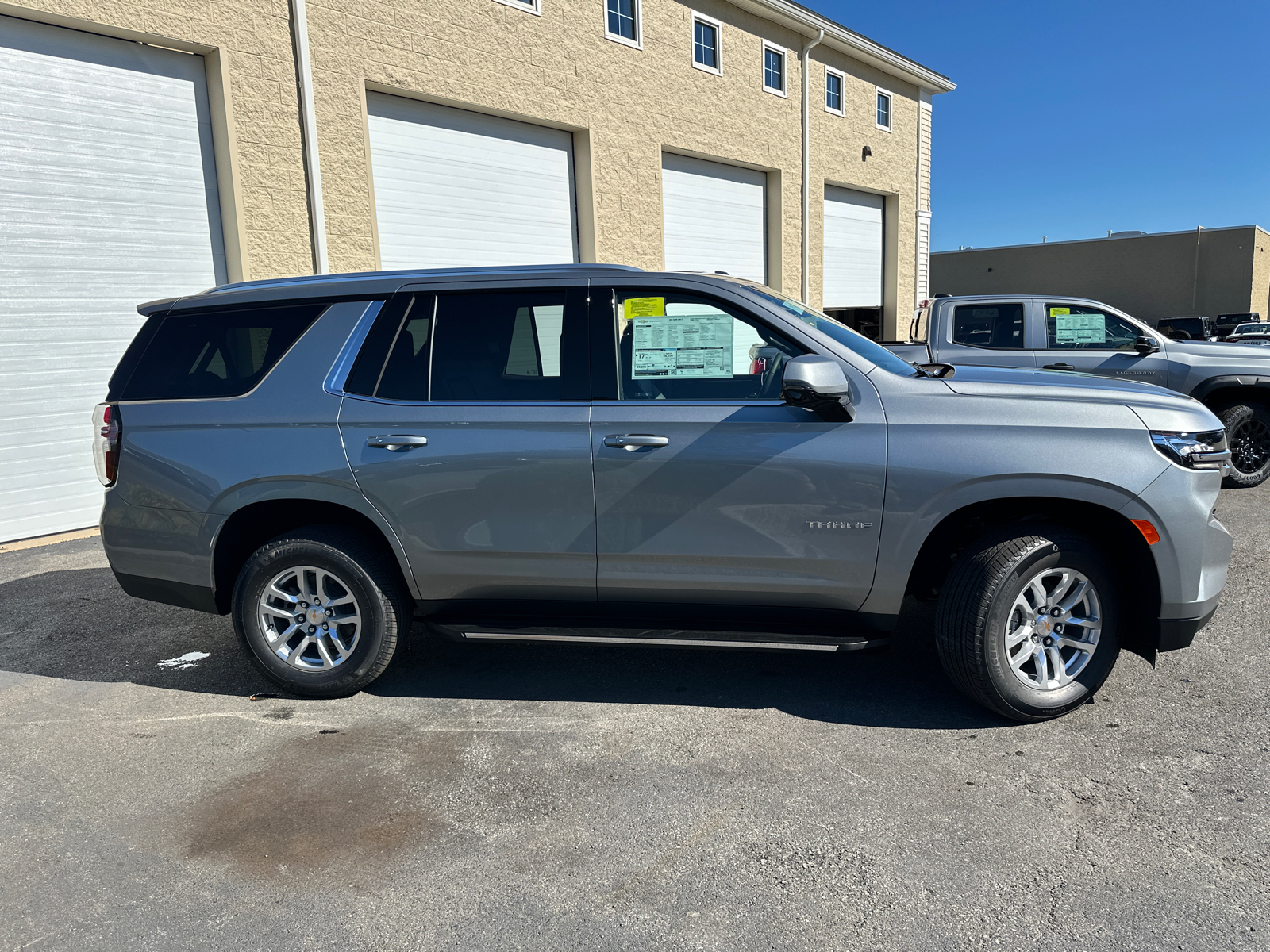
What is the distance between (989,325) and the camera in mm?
8516

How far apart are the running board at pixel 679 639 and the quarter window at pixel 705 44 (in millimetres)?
12503

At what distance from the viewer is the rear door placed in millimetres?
8359

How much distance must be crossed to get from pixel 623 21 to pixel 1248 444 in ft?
32.6

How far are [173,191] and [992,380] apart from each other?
788 cm

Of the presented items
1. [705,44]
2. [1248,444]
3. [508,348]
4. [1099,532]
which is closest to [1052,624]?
[1099,532]

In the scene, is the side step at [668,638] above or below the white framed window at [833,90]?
below

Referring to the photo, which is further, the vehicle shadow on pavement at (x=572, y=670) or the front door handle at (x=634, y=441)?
the vehicle shadow on pavement at (x=572, y=670)

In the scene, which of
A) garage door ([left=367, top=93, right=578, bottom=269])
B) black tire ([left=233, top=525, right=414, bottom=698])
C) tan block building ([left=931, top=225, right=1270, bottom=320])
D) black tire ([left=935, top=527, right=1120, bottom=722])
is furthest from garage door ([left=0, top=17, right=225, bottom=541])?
tan block building ([left=931, top=225, right=1270, bottom=320])

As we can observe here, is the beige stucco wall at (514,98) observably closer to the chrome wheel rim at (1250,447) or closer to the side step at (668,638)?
the side step at (668,638)

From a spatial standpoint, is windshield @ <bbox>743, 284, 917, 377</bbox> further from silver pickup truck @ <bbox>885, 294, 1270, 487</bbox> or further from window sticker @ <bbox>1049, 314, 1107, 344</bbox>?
window sticker @ <bbox>1049, 314, 1107, 344</bbox>

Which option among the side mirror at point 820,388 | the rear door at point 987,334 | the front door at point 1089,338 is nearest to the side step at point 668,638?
the side mirror at point 820,388

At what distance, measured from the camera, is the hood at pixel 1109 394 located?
3348 millimetres

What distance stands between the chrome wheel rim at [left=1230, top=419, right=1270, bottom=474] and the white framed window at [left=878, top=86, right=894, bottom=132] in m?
12.6

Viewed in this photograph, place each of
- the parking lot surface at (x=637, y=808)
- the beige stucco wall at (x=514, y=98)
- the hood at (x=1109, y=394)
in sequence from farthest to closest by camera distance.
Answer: the beige stucco wall at (x=514, y=98) < the hood at (x=1109, y=394) < the parking lot surface at (x=637, y=808)
